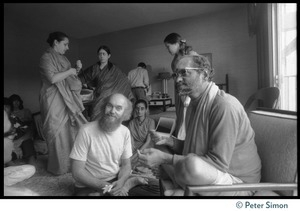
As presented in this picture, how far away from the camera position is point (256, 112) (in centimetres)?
123

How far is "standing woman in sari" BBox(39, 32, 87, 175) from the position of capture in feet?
6.61

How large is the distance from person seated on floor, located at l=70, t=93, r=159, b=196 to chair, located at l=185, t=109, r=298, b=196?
498mm

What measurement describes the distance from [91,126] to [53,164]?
1.03 meters

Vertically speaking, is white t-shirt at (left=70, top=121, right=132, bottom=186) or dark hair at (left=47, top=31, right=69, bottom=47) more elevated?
dark hair at (left=47, top=31, right=69, bottom=47)

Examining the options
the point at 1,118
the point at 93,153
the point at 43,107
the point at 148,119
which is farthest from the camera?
the point at 148,119

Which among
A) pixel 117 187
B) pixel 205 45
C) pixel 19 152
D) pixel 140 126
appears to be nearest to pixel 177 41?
pixel 205 45

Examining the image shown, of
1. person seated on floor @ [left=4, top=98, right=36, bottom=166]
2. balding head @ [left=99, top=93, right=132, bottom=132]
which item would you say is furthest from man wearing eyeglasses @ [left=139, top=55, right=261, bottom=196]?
person seated on floor @ [left=4, top=98, right=36, bottom=166]

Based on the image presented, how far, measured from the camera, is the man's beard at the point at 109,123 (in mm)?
1324

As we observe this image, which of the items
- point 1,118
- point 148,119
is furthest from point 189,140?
point 148,119

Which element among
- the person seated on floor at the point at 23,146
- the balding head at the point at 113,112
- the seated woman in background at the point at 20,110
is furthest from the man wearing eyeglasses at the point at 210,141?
Answer: the seated woman in background at the point at 20,110

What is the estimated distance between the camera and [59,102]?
2098mm

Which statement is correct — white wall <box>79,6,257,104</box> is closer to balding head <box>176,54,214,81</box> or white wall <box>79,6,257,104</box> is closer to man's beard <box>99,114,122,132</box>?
man's beard <box>99,114,122,132</box>
